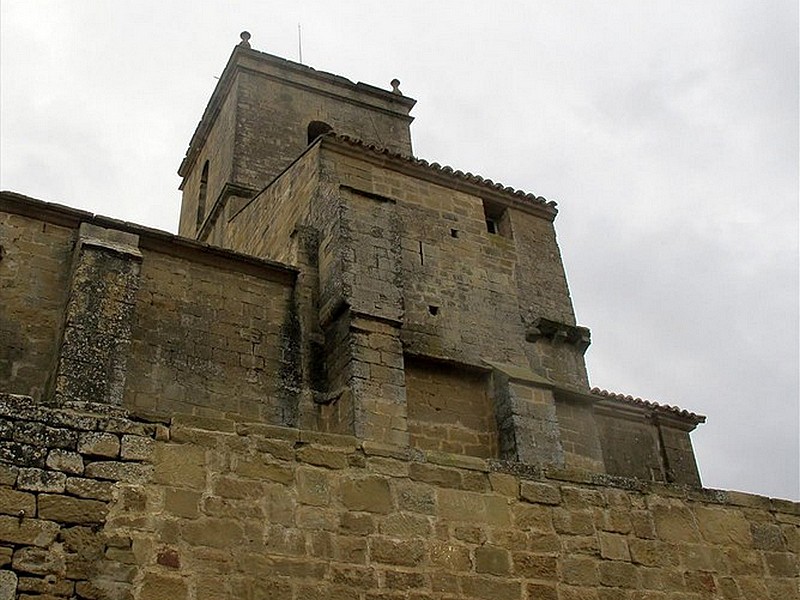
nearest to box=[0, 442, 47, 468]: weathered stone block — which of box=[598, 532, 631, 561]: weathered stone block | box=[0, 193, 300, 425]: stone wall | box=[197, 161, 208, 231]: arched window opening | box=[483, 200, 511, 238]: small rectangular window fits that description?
box=[598, 532, 631, 561]: weathered stone block

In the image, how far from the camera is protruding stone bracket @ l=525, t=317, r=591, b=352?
12422 mm

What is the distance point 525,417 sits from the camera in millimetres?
10859

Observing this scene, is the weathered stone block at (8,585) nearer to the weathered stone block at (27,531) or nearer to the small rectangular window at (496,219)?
the weathered stone block at (27,531)

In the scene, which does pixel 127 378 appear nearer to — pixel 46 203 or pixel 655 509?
pixel 46 203

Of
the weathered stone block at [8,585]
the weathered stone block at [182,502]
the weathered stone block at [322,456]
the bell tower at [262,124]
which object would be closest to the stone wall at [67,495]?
the weathered stone block at [8,585]

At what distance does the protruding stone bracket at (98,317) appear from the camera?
8555 millimetres

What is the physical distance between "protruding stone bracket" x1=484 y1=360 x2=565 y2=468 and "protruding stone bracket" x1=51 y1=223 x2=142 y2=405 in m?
4.79

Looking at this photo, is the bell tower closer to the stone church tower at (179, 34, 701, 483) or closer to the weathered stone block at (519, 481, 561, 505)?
the stone church tower at (179, 34, 701, 483)

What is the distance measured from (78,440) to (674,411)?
1225 centimetres

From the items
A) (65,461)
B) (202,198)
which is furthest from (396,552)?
(202,198)

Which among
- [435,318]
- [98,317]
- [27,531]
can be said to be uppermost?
[435,318]

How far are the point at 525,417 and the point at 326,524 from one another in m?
6.77

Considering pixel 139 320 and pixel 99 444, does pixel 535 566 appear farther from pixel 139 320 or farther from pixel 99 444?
pixel 139 320

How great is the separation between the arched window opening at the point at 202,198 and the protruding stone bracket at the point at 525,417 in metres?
9.66
